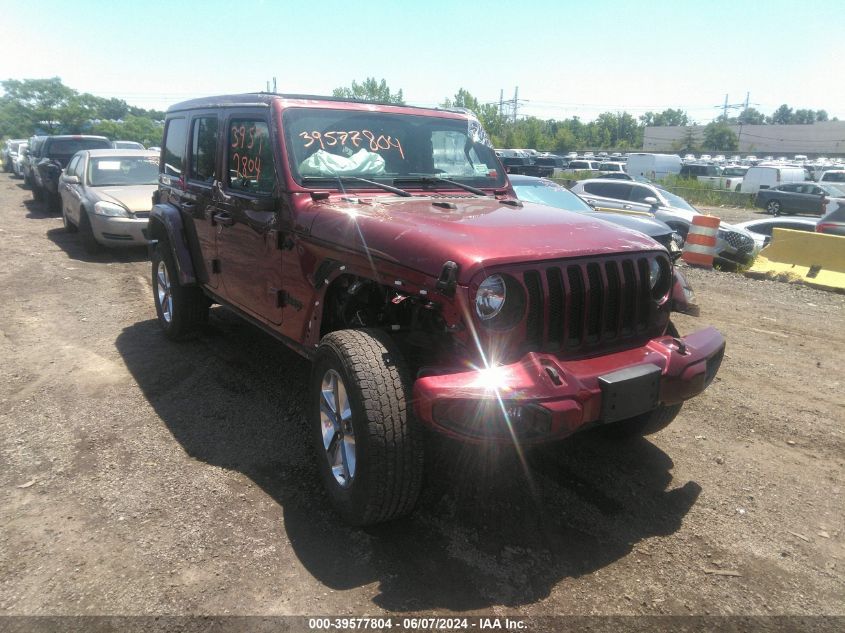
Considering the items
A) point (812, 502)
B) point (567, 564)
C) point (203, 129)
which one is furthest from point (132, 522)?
point (812, 502)

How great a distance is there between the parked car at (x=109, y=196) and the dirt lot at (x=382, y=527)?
457cm

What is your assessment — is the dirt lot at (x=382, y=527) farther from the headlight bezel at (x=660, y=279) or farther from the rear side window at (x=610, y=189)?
the rear side window at (x=610, y=189)

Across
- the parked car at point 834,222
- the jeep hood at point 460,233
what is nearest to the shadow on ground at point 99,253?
the jeep hood at point 460,233

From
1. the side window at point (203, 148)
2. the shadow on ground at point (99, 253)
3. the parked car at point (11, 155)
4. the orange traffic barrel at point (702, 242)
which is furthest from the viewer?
the parked car at point (11, 155)

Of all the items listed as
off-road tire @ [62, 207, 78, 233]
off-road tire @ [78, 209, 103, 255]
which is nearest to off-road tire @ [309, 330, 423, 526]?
off-road tire @ [78, 209, 103, 255]

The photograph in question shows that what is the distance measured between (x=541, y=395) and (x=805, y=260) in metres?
9.12

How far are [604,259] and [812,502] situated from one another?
6.12 feet

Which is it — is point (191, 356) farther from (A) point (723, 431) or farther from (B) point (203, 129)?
(A) point (723, 431)

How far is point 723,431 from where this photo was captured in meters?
4.27

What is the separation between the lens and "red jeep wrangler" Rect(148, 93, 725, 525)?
271 cm

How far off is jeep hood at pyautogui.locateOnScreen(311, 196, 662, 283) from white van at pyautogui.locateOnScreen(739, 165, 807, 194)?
2965 centimetres

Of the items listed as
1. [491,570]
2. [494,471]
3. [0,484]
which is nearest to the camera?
[491,570]

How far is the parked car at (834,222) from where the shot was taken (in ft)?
36.6

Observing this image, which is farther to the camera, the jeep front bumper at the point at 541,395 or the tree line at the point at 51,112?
the tree line at the point at 51,112
